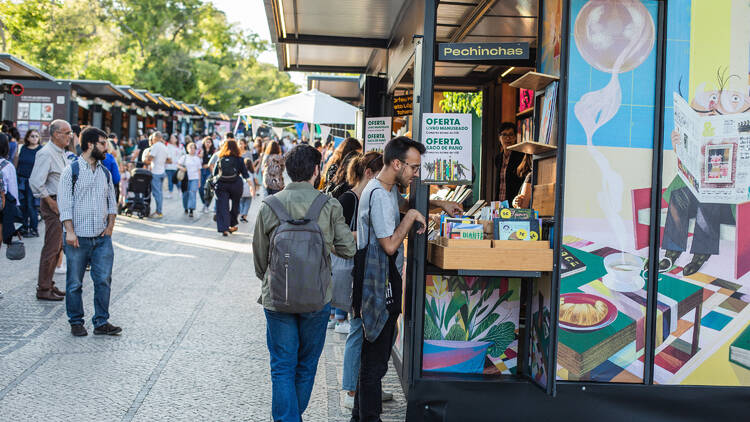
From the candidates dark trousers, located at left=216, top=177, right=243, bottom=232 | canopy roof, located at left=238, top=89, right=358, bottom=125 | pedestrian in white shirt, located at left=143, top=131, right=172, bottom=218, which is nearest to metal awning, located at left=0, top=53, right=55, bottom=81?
pedestrian in white shirt, located at left=143, top=131, right=172, bottom=218

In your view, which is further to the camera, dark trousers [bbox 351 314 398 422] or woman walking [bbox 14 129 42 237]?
woman walking [bbox 14 129 42 237]

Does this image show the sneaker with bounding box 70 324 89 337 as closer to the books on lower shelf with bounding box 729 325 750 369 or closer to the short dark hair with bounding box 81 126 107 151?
the short dark hair with bounding box 81 126 107 151

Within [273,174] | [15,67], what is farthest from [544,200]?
[15,67]

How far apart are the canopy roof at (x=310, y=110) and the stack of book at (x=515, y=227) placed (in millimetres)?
7924

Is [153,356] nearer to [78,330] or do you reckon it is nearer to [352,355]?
[78,330]

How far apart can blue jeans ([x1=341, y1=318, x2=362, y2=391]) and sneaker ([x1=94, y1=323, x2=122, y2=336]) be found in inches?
111

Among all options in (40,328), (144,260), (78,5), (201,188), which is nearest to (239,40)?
(78,5)

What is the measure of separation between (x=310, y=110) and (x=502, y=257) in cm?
835

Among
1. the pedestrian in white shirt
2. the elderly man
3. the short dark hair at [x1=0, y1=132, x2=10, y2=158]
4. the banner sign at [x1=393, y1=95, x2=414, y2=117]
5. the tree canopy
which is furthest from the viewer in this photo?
the tree canopy

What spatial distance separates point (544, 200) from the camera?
207 inches

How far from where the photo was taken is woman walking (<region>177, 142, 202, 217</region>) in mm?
17594

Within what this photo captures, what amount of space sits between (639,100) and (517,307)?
5.21 feet

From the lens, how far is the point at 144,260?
11.6m

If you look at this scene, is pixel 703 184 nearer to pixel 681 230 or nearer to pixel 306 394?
pixel 681 230
